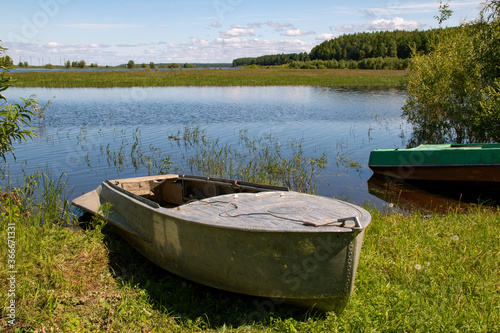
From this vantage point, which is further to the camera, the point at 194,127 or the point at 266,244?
the point at 194,127

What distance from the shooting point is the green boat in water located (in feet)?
33.6

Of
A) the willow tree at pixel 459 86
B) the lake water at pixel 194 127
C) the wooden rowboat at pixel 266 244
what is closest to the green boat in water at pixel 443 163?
the lake water at pixel 194 127

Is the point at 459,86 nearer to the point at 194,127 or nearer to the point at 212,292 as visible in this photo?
the point at 194,127

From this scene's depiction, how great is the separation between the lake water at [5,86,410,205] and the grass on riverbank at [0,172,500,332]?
4.17 m

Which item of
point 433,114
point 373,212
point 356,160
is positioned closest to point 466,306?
point 373,212

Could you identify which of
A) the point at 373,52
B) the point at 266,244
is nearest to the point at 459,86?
the point at 266,244

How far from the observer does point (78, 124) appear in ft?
63.1

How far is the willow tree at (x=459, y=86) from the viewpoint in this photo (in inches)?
486

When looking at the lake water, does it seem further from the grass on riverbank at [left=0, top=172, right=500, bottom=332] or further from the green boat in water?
the grass on riverbank at [left=0, top=172, right=500, bottom=332]

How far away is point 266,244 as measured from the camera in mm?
4141

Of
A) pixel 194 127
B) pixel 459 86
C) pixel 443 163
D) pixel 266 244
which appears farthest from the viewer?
pixel 194 127

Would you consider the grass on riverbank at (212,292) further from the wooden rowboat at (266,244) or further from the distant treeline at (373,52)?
the distant treeline at (373,52)

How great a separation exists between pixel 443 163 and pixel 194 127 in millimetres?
11158

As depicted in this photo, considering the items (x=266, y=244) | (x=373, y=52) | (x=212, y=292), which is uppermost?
(x=373, y=52)
